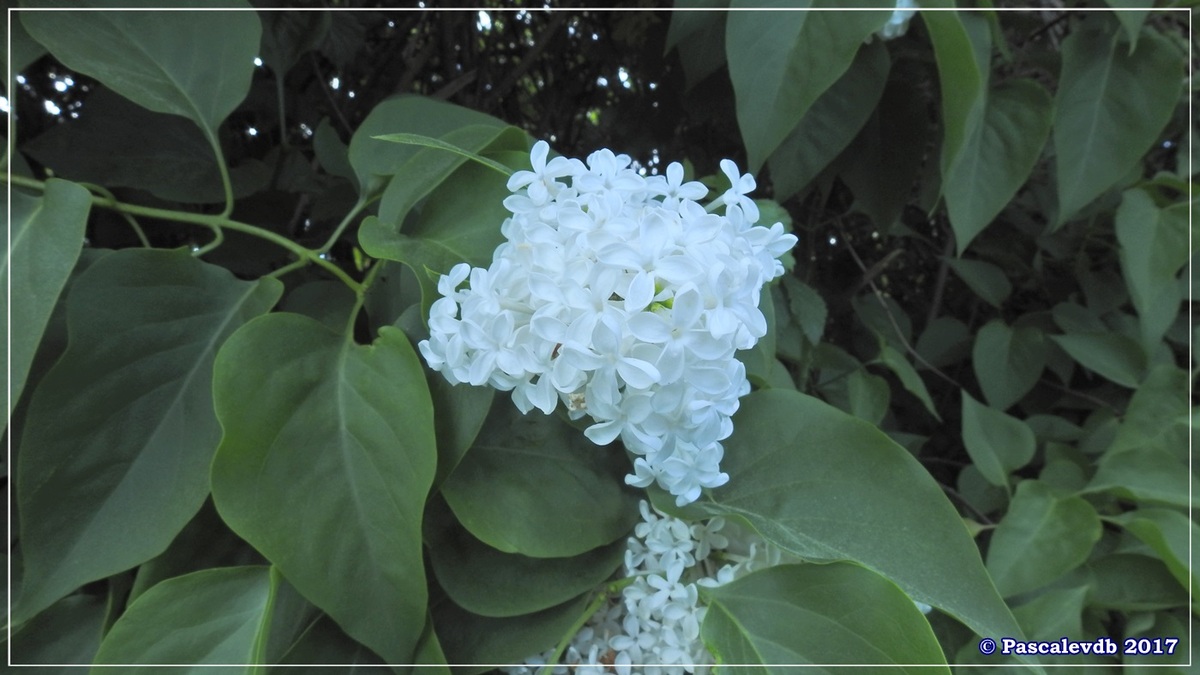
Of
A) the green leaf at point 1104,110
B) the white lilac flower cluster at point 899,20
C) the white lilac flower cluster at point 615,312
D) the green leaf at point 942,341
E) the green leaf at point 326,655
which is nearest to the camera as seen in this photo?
the white lilac flower cluster at point 615,312

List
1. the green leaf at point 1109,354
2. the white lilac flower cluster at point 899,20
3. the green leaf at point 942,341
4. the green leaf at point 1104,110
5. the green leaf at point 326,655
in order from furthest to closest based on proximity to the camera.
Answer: the green leaf at point 942,341 → the green leaf at point 1109,354 → the green leaf at point 1104,110 → the white lilac flower cluster at point 899,20 → the green leaf at point 326,655

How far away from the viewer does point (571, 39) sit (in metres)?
0.79

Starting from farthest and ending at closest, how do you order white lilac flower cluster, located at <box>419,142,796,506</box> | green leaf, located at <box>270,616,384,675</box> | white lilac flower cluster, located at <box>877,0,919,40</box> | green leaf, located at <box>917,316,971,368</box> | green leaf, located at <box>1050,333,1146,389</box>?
green leaf, located at <box>917,316,971,368</box> → green leaf, located at <box>1050,333,1146,389</box> → white lilac flower cluster, located at <box>877,0,919,40</box> → green leaf, located at <box>270,616,384,675</box> → white lilac flower cluster, located at <box>419,142,796,506</box>

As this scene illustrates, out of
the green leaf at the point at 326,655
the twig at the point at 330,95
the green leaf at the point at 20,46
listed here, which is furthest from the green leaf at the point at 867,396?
the green leaf at the point at 20,46

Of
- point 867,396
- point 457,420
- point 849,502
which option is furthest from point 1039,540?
point 457,420

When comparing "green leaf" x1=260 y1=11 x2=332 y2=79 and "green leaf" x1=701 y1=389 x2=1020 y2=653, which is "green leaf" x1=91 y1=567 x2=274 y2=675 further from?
"green leaf" x1=260 y1=11 x2=332 y2=79

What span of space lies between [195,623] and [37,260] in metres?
0.21

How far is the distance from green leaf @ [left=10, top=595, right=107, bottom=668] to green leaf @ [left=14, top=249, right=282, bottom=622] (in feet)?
0.20

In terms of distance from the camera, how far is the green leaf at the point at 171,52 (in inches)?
18.1

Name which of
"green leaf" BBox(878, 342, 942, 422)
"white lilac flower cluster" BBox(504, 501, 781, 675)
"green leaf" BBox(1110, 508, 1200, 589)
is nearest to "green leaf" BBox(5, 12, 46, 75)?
"white lilac flower cluster" BBox(504, 501, 781, 675)

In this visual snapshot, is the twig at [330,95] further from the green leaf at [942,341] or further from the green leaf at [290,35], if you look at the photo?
the green leaf at [942,341]

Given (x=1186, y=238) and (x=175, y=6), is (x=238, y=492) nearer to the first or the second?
(x=175, y=6)

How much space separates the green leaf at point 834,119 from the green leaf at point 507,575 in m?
0.34

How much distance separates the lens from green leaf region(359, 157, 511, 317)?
15.3 inches
